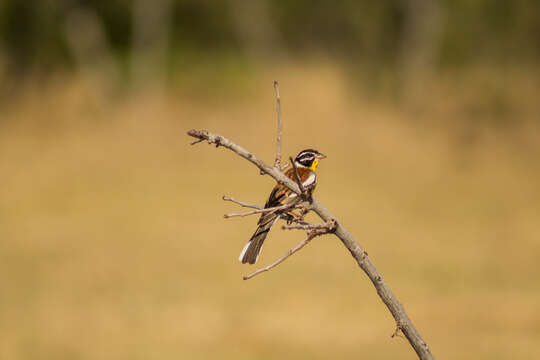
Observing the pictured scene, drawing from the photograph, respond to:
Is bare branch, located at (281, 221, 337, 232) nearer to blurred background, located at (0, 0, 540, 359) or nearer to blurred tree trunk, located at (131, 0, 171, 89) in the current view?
blurred background, located at (0, 0, 540, 359)

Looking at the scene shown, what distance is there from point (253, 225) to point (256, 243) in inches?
704

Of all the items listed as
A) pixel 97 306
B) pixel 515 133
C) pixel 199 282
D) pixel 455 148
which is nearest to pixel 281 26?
pixel 455 148

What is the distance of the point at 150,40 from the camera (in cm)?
2441

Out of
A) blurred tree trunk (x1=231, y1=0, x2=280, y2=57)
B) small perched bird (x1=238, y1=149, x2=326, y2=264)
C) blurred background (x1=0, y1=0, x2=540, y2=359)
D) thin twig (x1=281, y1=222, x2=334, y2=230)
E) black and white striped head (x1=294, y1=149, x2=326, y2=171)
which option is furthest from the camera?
blurred tree trunk (x1=231, y1=0, x2=280, y2=57)

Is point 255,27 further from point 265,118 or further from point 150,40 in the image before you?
point 150,40

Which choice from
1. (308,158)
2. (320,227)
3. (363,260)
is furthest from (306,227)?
(308,158)

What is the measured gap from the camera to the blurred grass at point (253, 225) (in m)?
15.5

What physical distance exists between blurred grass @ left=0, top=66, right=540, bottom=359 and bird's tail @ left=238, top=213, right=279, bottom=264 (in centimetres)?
1198

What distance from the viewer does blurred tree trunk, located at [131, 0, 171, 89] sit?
955 inches

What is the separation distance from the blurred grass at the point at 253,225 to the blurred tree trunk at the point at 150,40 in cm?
90

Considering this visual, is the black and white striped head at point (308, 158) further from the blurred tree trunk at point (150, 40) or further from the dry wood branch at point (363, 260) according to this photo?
the blurred tree trunk at point (150, 40)

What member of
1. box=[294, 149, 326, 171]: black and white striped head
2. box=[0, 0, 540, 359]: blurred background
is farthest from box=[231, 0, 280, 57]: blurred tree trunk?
box=[294, 149, 326, 171]: black and white striped head

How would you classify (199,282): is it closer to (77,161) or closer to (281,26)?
(77,161)

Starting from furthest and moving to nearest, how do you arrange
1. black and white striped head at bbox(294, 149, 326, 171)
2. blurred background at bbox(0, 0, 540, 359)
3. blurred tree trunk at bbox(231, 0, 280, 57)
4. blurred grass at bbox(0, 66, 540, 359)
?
blurred tree trunk at bbox(231, 0, 280, 57)
blurred background at bbox(0, 0, 540, 359)
blurred grass at bbox(0, 66, 540, 359)
black and white striped head at bbox(294, 149, 326, 171)
